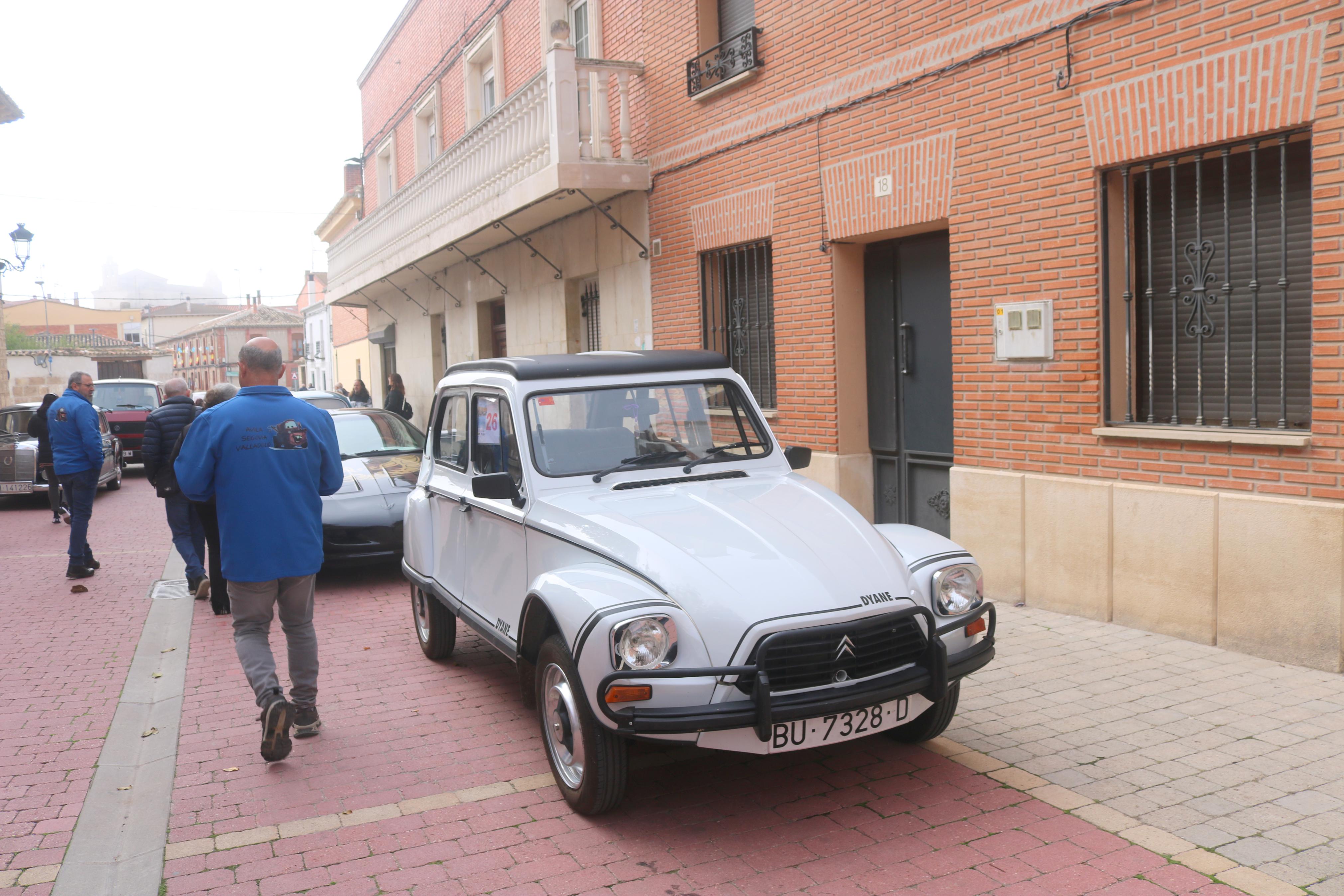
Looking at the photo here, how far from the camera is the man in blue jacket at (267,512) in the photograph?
193 inches

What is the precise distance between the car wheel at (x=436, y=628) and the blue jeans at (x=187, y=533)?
3.06 meters

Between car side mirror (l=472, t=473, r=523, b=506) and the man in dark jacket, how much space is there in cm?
→ 421

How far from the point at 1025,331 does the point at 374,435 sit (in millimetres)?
6430

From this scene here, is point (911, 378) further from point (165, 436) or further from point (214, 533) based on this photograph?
point (165, 436)

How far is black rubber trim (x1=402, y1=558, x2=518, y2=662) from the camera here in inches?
193

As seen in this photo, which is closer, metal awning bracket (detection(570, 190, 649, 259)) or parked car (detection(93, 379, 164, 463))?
metal awning bracket (detection(570, 190, 649, 259))

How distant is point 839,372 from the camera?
918cm

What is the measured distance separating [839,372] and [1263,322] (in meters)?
3.68

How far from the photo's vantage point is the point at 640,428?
5199mm

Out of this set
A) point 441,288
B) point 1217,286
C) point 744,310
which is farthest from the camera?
A: point 441,288

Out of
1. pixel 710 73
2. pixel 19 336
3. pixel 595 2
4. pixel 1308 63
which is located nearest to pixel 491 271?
pixel 595 2

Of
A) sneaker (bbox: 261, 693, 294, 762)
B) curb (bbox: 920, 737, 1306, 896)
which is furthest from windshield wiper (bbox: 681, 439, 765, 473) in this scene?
sneaker (bbox: 261, 693, 294, 762)

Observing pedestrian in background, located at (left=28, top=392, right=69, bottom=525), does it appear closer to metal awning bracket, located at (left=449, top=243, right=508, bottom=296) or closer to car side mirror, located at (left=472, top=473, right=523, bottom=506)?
metal awning bracket, located at (left=449, top=243, right=508, bottom=296)

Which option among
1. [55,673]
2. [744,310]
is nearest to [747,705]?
[55,673]
